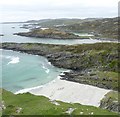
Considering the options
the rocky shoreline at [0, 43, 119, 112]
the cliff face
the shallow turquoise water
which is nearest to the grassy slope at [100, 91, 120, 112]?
the rocky shoreline at [0, 43, 119, 112]

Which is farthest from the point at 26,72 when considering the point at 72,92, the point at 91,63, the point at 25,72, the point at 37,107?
the point at 37,107

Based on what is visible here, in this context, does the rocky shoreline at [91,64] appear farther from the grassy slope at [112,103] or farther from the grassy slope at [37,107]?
the grassy slope at [37,107]

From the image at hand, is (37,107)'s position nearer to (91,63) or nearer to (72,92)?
(72,92)

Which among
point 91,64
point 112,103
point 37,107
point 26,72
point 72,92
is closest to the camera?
point 37,107

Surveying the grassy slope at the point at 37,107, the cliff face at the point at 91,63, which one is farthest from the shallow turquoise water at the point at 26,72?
the grassy slope at the point at 37,107

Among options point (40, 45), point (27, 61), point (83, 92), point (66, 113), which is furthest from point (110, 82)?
point (40, 45)

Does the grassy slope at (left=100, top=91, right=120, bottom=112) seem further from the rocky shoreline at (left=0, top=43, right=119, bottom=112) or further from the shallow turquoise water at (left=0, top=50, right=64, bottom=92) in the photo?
the shallow turquoise water at (left=0, top=50, right=64, bottom=92)

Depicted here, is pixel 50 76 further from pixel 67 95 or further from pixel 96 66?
pixel 67 95
